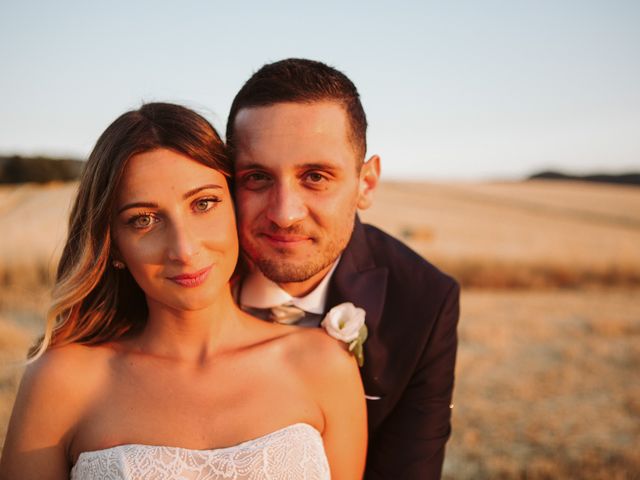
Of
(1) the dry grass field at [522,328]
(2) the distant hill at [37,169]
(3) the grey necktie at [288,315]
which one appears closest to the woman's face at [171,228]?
(3) the grey necktie at [288,315]

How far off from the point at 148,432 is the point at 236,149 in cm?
139

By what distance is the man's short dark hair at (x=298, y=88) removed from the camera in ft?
10.6

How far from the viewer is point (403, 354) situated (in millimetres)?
3523

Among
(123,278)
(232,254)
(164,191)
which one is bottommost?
(123,278)

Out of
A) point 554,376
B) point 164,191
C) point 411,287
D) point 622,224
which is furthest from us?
point 622,224

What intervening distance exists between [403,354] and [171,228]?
156 cm

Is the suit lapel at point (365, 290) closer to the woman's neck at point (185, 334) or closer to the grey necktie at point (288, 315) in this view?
the grey necktie at point (288, 315)

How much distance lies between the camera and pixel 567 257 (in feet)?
55.9

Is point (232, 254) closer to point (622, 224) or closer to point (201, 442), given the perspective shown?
point (201, 442)

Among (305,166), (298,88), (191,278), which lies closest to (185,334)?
(191,278)

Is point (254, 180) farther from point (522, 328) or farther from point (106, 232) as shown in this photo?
point (522, 328)

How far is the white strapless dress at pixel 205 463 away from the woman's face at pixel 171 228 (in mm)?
622

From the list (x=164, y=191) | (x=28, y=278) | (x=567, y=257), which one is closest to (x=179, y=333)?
(x=164, y=191)

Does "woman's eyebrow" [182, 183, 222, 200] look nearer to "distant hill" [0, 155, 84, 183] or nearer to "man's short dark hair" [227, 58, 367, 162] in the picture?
"man's short dark hair" [227, 58, 367, 162]
